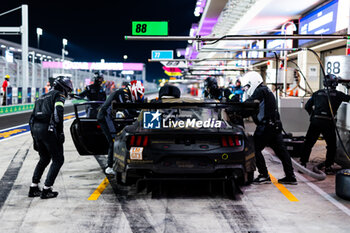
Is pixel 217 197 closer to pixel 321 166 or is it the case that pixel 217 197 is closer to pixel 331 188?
pixel 331 188

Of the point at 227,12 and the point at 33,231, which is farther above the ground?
the point at 227,12

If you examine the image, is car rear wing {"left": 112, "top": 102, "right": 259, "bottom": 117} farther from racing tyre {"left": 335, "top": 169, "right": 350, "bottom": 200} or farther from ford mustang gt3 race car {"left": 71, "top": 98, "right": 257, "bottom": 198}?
racing tyre {"left": 335, "top": 169, "right": 350, "bottom": 200}

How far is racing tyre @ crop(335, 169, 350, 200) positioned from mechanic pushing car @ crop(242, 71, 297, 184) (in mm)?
953

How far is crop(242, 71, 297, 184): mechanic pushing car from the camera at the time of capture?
616 cm

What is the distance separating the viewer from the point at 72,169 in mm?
7359

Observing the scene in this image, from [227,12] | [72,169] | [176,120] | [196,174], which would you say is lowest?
[72,169]

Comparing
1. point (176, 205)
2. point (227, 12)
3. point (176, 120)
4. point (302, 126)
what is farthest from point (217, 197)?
point (227, 12)

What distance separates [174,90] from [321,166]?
3.45 meters

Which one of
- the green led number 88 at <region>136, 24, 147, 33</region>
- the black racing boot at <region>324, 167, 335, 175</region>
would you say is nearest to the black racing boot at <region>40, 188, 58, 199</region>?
the black racing boot at <region>324, 167, 335, 175</region>

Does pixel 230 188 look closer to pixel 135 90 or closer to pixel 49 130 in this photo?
pixel 135 90

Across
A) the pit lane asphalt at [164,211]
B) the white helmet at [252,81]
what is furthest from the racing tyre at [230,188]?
the white helmet at [252,81]

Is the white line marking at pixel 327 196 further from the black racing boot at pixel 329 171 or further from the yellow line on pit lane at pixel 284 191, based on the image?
the black racing boot at pixel 329 171

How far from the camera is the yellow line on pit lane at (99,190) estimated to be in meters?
5.35

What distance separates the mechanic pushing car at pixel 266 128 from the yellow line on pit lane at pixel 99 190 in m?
2.41
